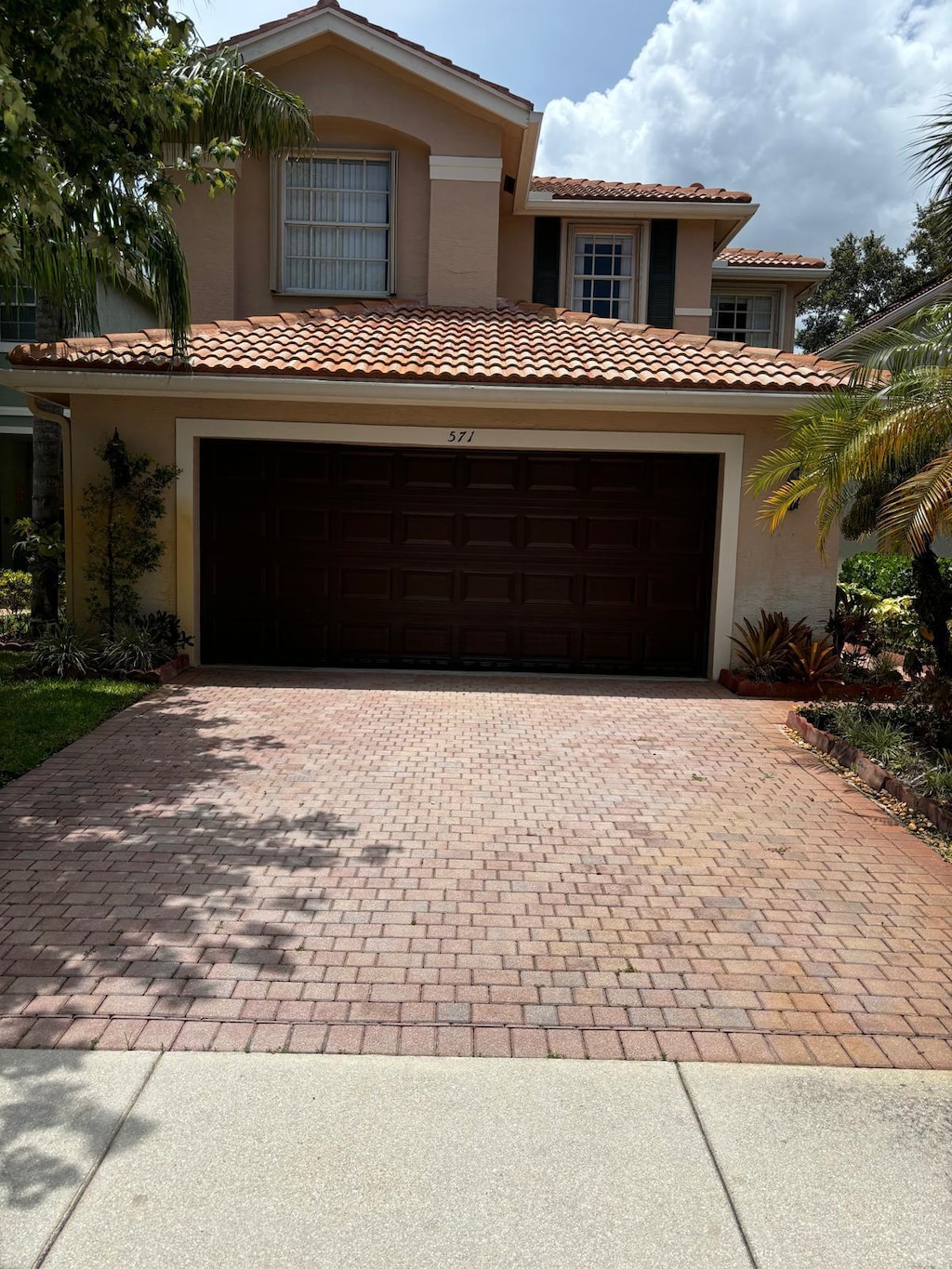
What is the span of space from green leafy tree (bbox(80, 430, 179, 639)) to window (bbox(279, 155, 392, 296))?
15.8 feet

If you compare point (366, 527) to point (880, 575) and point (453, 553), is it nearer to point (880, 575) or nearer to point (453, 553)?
point (453, 553)

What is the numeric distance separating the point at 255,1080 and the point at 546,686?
7.58 meters

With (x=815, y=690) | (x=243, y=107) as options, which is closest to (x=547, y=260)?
(x=243, y=107)

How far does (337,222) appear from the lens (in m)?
13.9

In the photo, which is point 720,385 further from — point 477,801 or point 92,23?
point 92,23

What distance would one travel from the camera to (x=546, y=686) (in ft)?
35.0

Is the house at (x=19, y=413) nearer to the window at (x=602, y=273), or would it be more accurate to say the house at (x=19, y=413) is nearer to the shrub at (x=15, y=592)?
the shrub at (x=15, y=592)

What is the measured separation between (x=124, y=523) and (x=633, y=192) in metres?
10.9

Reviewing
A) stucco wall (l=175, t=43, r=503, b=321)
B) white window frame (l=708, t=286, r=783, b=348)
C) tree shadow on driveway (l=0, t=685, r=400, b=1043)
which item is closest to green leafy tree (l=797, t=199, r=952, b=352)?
white window frame (l=708, t=286, r=783, b=348)

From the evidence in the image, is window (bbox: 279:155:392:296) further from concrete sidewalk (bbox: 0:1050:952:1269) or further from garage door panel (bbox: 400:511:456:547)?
concrete sidewalk (bbox: 0:1050:952:1269)

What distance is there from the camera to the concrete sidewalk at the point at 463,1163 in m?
2.60

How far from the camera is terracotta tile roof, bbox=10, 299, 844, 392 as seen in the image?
1009cm

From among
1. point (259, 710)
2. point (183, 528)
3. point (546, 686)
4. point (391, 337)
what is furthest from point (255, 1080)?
point (391, 337)

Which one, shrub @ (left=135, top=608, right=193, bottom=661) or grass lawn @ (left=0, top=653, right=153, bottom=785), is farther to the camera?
shrub @ (left=135, top=608, right=193, bottom=661)
